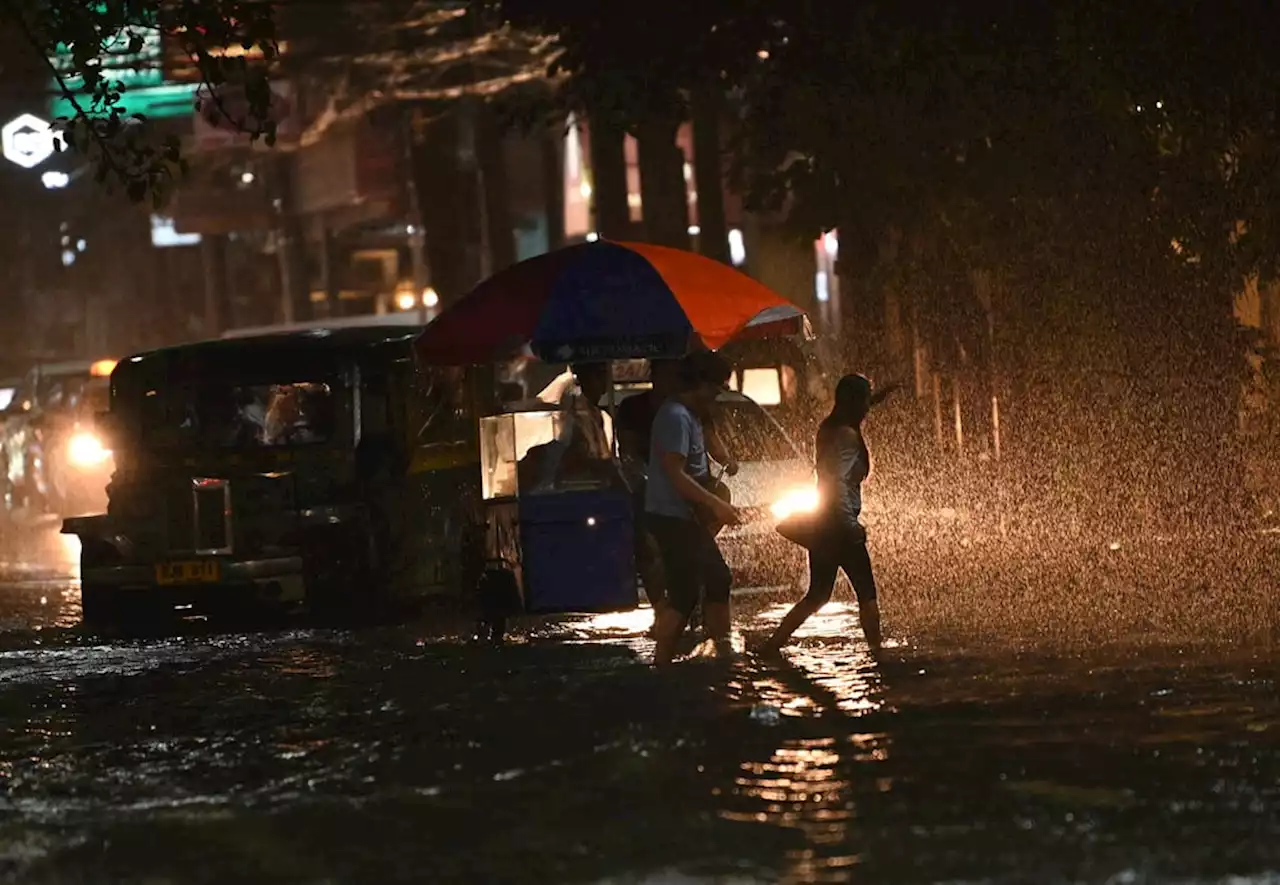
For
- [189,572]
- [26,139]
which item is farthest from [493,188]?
[189,572]

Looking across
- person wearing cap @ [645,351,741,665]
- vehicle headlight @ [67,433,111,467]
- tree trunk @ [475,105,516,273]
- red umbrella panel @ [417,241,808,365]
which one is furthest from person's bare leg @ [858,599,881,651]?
tree trunk @ [475,105,516,273]

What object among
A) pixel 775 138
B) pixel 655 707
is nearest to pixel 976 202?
pixel 775 138

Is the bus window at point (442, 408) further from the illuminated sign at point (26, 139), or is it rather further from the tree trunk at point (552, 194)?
the tree trunk at point (552, 194)

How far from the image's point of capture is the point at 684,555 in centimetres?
1289

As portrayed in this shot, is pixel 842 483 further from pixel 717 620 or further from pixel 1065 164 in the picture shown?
pixel 1065 164

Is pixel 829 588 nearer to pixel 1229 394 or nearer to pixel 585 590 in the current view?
pixel 585 590

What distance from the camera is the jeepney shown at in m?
17.2

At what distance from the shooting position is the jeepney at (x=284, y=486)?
56.6 feet

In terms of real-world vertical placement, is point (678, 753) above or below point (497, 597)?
below

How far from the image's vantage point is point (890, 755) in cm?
1019

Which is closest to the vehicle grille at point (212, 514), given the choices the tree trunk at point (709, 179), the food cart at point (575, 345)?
the food cart at point (575, 345)

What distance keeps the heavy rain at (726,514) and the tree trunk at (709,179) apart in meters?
0.54

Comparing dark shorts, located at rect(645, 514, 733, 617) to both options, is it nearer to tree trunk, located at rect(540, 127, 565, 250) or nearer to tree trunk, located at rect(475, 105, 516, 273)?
tree trunk, located at rect(475, 105, 516, 273)

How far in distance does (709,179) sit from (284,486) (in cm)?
1982
